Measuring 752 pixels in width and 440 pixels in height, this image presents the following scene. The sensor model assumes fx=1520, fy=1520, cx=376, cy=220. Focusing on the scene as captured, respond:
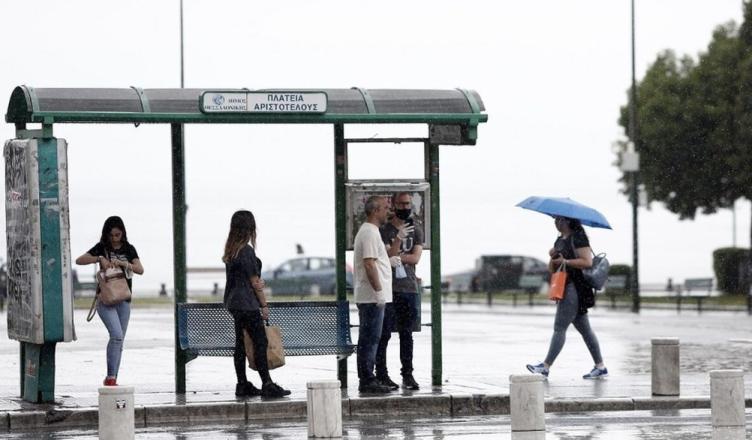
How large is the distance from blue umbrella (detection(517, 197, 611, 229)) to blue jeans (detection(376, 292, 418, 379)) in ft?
6.65

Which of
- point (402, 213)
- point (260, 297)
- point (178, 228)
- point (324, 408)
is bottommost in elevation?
point (324, 408)

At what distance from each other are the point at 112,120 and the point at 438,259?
3581mm

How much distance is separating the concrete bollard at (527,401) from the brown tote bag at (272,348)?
341 cm

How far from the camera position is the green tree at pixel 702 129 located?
50.7 meters

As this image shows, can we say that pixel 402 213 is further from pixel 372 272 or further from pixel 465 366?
pixel 465 366

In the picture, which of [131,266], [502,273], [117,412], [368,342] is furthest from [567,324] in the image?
[502,273]

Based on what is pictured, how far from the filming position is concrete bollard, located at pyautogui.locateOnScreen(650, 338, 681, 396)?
47.1 ft

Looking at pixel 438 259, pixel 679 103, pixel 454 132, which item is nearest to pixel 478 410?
pixel 438 259

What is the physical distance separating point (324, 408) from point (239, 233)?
326 cm

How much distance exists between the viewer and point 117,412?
35.0 ft

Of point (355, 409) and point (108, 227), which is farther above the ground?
point (108, 227)

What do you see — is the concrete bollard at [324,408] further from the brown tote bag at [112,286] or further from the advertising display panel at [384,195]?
the advertising display panel at [384,195]

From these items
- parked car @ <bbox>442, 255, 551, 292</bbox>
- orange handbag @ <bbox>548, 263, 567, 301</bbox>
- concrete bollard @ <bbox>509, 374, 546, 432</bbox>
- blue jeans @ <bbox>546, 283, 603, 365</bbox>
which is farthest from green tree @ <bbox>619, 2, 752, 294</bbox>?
concrete bollard @ <bbox>509, 374, 546, 432</bbox>

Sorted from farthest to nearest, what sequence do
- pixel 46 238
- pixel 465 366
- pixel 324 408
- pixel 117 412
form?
pixel 465 366
pixel 46 238
pixel 324 408
pixel 117 412
